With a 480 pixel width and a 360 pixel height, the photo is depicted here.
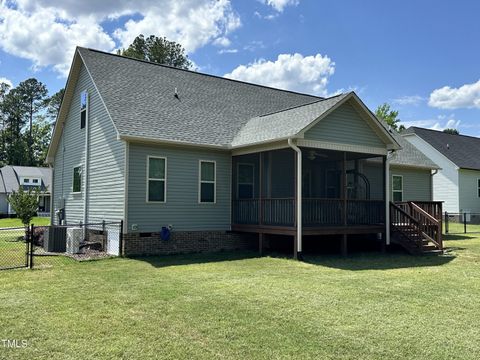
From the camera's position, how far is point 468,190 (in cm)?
3114

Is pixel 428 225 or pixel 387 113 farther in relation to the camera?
pixel 387 113

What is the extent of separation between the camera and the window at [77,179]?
16.5 metres

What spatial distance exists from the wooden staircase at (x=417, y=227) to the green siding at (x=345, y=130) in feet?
7.70

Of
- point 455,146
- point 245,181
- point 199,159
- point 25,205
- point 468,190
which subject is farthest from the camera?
point 455,146

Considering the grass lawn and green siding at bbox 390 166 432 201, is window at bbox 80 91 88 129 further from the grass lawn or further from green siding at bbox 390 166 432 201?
green siding at bbox 390 166 432 201

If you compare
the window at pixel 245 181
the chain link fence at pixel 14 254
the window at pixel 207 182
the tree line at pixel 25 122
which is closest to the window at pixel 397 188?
the window at pixel 245 181

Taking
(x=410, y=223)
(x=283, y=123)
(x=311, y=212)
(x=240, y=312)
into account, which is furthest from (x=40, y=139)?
(x=240, y=312)

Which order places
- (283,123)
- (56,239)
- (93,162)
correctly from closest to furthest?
1. (283,123)
2. (56,239)
3. (93,162)

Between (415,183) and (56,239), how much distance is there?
15619 mm

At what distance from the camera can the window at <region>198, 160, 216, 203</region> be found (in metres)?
14.4

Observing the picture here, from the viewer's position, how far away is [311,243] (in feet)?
51.4

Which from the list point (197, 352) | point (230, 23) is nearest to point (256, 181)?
point (230, 23)

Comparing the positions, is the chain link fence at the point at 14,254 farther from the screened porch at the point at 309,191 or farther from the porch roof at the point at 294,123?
the porch roof at the point at 294,123

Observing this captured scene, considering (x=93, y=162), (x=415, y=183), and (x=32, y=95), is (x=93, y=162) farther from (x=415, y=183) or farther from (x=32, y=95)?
(x=32, y=95)
